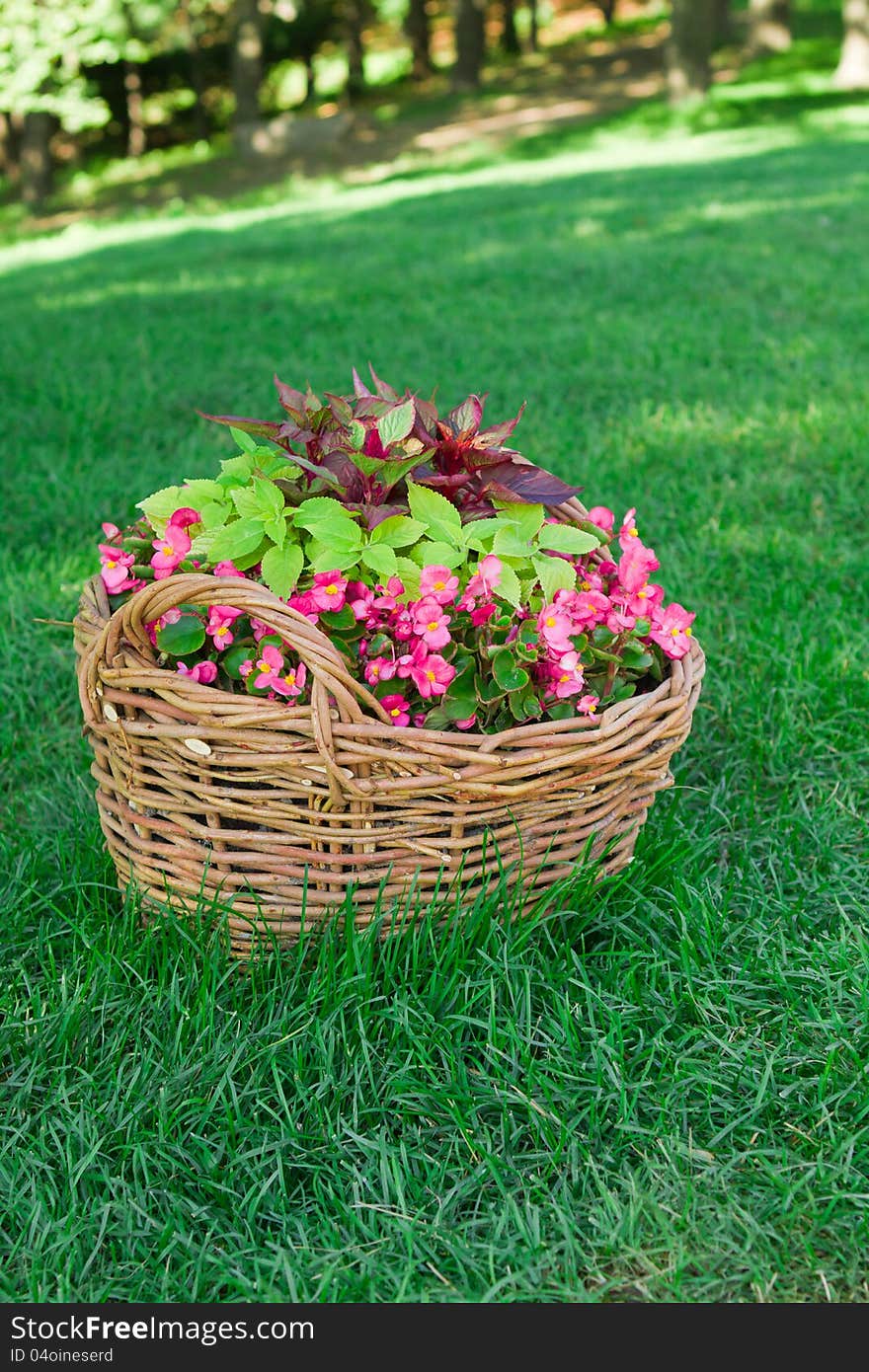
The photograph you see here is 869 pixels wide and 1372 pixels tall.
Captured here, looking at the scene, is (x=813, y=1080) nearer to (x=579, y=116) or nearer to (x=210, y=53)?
(x=579, y=116)

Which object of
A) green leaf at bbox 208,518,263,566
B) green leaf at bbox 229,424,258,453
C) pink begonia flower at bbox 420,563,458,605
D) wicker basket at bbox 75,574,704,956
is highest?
green leaf at bbox 229,424,258,453

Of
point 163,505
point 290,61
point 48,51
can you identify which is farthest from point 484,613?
point 290,61

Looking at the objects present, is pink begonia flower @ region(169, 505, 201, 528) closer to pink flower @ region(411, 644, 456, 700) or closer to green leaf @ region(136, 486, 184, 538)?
green leaf @ region(136, 486, 184, 538)

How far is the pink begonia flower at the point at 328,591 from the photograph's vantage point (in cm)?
169

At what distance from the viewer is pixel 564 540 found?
5.96 feet

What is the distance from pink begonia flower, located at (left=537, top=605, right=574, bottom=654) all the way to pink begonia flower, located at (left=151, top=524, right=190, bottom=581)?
0.57 metres

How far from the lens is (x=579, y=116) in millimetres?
17266

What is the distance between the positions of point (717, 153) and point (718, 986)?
39.6 feet

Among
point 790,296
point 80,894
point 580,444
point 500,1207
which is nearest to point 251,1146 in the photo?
point 500,1207

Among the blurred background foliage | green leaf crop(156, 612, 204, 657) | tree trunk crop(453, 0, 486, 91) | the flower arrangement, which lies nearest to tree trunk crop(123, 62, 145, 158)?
the blurred background foliage

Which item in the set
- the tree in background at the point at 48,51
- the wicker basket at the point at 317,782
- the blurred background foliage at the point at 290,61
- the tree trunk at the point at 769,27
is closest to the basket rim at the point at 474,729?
the wicker basket at the point at 317,782

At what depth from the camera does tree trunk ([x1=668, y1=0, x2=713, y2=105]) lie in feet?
50.4

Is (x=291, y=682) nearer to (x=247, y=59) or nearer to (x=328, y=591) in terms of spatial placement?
(x=328, y=591)

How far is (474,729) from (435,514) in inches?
13.4
